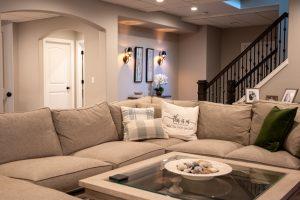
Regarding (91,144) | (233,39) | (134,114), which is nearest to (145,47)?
(233,39)

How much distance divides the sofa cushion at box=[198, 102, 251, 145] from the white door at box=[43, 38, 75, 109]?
5.02 meters

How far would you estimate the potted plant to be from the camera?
8047 millimetres

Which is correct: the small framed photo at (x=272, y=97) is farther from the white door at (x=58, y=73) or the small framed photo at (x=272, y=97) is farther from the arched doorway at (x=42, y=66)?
the white door at (x=58, y=73)

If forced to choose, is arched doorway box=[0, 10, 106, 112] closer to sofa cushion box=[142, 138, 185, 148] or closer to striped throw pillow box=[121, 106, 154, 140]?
striped throw pillow box=[121, 106, 154, 140]

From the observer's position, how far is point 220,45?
31.0 feet

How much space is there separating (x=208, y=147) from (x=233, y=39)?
659 cm

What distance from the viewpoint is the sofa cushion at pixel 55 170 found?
240 cm

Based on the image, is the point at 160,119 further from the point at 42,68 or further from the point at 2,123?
the point at 42,68

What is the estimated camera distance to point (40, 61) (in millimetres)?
7723

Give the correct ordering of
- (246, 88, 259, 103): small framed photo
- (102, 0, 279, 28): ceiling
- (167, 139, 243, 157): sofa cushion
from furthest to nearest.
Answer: (102, 0, 279, 28): ceiling < (246, 88, 259, 103): small framed photo < (167, 139, 243, 157): sofa cushion

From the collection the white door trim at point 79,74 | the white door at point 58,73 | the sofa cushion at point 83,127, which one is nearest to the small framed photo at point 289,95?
the sofa cushion at point 83,127

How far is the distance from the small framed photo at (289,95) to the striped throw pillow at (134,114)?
223 centimetres

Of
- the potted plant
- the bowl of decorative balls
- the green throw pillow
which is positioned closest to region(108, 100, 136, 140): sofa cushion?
the bowl of decorative balls

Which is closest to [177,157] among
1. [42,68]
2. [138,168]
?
[138,168]
